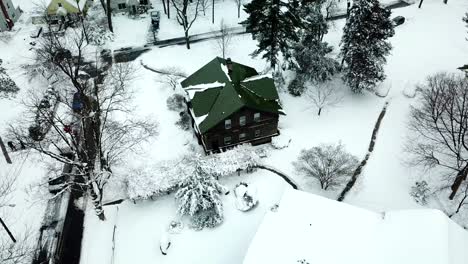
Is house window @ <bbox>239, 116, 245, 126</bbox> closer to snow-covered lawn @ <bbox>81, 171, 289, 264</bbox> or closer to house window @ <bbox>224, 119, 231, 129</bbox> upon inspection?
house window @ <bbox>224, 119, 231, 129</bbox>

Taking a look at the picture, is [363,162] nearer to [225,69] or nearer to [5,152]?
[225,69]

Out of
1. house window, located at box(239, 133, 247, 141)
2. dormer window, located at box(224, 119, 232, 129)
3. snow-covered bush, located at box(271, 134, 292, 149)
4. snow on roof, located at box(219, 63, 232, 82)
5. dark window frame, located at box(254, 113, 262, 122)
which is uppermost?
snow on roof, located at box(219, 63, 232, 82)

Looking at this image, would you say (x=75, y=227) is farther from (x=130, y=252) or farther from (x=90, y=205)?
(x=130, y=252)

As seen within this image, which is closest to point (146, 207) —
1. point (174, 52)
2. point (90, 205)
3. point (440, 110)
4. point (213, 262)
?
point (90, 205)

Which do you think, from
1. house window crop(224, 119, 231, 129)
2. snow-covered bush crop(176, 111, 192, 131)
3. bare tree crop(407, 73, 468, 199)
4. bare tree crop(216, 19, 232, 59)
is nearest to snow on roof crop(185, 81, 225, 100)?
snow-covered bush crop(176, 111, 192, 131)

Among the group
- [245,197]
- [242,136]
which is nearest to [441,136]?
[242,136]

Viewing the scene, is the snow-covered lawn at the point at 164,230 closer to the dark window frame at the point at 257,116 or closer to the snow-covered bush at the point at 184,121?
the dark window frame at the point at 257,116

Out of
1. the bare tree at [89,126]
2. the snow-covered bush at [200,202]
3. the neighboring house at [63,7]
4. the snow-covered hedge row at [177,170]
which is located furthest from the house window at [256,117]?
the neighboring house at [63,7]
